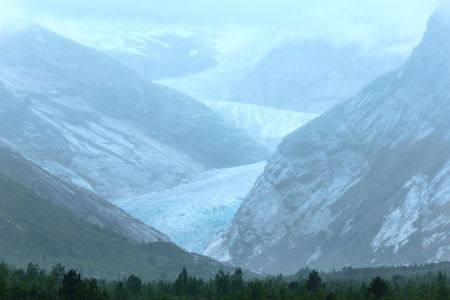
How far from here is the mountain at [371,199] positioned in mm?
145250

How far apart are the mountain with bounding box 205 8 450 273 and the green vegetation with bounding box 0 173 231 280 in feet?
114

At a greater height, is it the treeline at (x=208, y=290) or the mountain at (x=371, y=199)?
the mountain at (x=371, y=199)

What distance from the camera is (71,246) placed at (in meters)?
122

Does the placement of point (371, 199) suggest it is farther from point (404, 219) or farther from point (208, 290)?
point (208, 290)

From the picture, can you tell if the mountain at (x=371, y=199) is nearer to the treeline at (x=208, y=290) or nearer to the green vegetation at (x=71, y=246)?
the green vegetation at (x=71, y=246)

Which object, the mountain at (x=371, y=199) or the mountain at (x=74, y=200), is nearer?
the mountain at (x=371, y=199)

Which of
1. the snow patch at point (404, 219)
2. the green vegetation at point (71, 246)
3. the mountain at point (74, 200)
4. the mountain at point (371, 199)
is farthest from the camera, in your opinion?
the mountain at point (74, 200)

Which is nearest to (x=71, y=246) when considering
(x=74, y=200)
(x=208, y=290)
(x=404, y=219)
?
(x=74, y=200)

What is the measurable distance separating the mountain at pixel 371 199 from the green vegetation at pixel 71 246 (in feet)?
114

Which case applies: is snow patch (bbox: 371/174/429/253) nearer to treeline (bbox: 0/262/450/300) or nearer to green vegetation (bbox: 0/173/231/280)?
green vegetation (bbox: 0/173/231/280)

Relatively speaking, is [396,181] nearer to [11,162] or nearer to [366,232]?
[366,232]

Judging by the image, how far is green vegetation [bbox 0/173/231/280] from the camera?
113688 mm

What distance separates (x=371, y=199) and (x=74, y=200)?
60.8 m

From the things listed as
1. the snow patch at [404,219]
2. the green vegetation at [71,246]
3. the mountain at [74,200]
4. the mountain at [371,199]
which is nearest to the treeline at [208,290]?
the green vegetation at [71,246]
